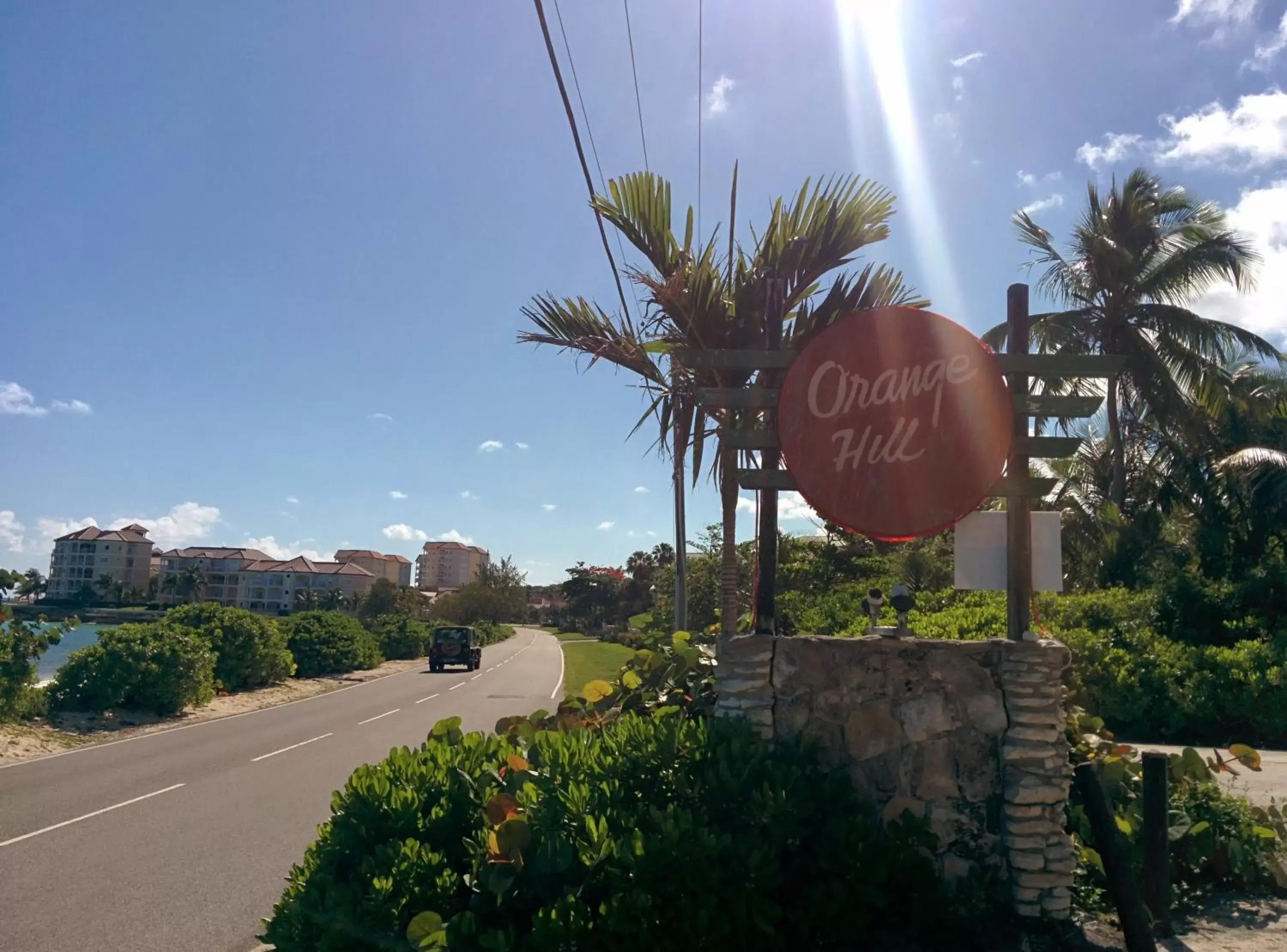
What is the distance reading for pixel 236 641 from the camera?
77.6 ft

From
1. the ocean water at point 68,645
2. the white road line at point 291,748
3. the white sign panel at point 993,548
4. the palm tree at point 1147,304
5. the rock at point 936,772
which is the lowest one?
the ocean water at point 68,645

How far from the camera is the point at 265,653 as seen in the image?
2481 centimetres

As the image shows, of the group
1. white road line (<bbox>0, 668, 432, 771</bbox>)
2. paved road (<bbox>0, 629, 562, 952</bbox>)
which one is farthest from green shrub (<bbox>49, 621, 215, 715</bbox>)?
paved road (<bbox>0, 629, 562, 952</bbox>)

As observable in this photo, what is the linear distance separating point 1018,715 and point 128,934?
550 cm

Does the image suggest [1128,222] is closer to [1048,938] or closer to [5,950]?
[1048,938]

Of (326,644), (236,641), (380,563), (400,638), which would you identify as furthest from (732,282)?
(380,563)

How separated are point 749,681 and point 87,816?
7903 millimetres

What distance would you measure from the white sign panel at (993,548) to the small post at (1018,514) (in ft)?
0.12

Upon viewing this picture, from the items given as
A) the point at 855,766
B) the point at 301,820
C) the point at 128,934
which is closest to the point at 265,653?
the point at 301,820

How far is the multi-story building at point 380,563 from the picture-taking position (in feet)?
568

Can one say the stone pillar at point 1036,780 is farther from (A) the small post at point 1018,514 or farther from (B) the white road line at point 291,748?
(B) the white road line at point 291,748

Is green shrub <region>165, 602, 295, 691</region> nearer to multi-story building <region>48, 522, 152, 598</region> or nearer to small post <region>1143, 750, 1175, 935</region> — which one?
small post <region>1143, 750, 1175, 935</region>

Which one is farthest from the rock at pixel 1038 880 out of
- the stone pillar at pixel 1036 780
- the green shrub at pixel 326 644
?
the green shrub at pixel 326 644

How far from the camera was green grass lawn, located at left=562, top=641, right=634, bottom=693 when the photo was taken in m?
26.8
